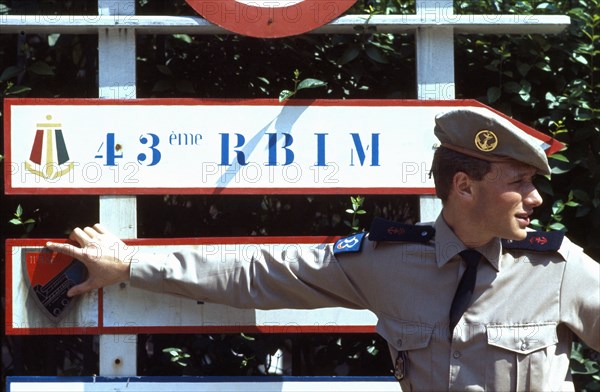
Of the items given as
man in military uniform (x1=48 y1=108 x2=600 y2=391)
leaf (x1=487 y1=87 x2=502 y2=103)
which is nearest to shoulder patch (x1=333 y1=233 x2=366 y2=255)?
man in military uniform (x1=48 y1=108 x2=600 y2=391)

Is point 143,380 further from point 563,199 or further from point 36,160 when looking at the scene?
point 563,199

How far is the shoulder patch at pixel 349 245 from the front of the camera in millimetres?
3328

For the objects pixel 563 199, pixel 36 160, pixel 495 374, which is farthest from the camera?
pixel 563 199

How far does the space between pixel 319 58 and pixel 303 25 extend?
460 mm

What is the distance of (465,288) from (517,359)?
9.7 inches

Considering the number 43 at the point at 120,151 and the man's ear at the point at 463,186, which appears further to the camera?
the number 43 at the point at 120,151

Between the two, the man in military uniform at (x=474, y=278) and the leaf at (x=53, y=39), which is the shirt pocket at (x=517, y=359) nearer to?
the man in military uniform at (x=474, y=278)

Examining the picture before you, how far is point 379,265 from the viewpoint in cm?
329

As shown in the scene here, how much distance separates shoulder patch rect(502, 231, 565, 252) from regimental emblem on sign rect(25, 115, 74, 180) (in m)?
1.44

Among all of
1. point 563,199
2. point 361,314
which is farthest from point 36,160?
point 563,199

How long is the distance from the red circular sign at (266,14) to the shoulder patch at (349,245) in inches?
29.1

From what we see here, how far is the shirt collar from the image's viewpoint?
3195 mm

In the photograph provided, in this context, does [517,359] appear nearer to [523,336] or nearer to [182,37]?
[523,336]

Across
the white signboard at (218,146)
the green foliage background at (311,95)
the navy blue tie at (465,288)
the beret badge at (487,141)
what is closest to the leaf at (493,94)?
the green foliage background at (311,95)
